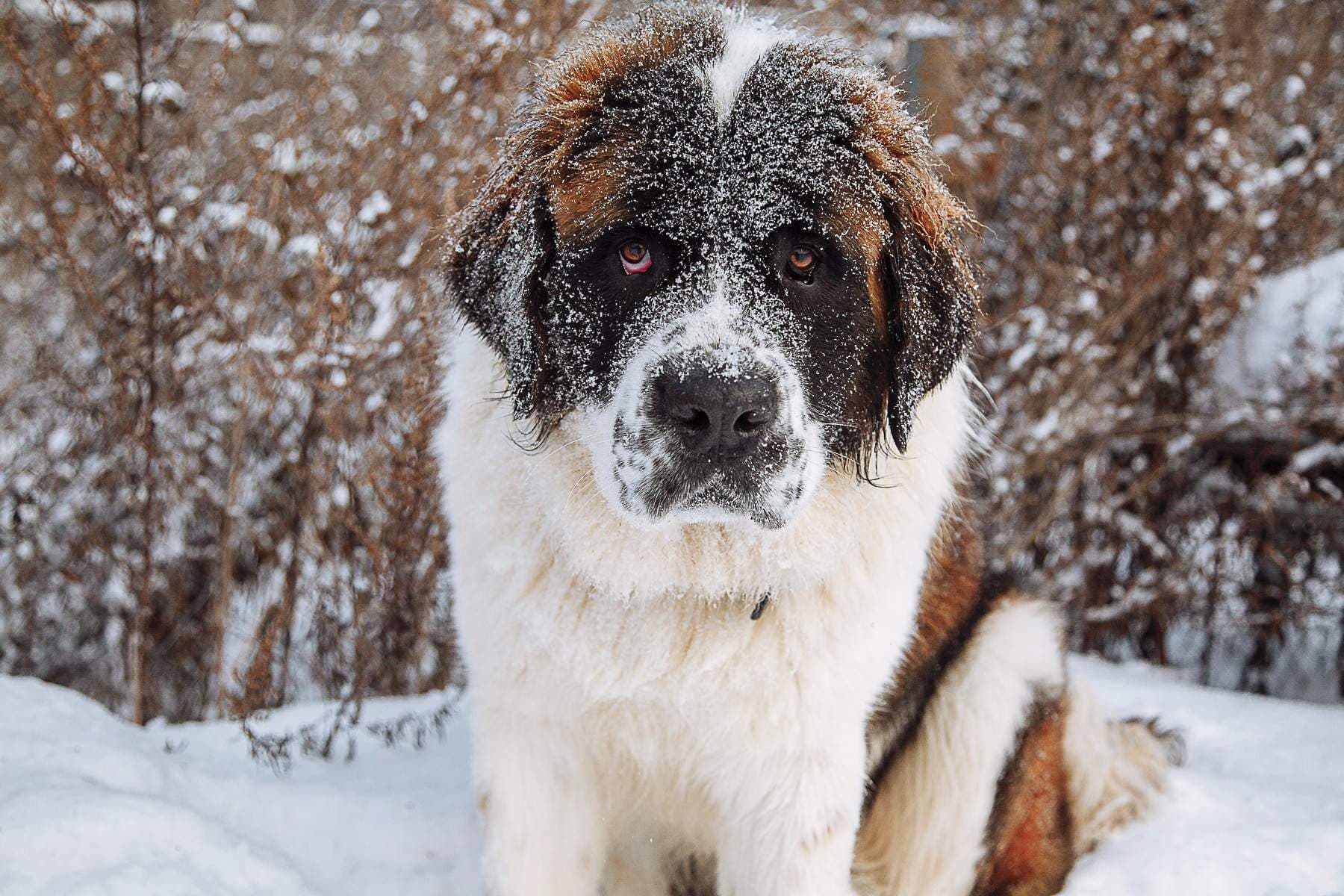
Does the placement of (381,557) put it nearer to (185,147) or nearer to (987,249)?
(185,147)

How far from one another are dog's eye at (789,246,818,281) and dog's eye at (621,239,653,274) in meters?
0.27

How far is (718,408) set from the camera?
5.72 ft

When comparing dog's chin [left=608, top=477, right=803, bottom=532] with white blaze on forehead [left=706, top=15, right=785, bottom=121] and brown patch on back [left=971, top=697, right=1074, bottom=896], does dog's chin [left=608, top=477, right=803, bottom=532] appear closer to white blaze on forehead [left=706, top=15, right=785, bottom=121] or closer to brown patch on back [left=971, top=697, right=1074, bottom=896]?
white blaze on forehead [left=706, top=15, right=785, bottom=121]

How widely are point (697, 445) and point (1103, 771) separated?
5.64ft

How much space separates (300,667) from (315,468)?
1025 mm

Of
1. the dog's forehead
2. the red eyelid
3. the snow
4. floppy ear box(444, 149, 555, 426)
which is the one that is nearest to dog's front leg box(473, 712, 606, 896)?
floppy ear box(444, 149, 555, 426)

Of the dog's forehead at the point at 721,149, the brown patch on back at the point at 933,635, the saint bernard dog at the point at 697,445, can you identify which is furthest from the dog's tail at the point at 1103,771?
the dog's forehead at the point at 721,149

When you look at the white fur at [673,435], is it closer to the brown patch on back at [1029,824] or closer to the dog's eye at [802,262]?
the dog's eye at [802,262]

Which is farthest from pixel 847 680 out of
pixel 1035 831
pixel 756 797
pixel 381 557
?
pixel 381 557

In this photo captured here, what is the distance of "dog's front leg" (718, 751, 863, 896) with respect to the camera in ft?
6.82

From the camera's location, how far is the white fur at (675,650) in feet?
6.71

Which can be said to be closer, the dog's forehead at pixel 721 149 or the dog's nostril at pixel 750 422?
the dog's nostril at pixel 750 422

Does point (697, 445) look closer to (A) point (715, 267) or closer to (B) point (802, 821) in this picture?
(A) point (715, 267)

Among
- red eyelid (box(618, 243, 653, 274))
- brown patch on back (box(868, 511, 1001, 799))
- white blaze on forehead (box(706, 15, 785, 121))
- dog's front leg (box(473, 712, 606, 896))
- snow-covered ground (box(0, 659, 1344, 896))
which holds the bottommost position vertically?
snow-covered ground (box(0, 659, 1344, 896))
